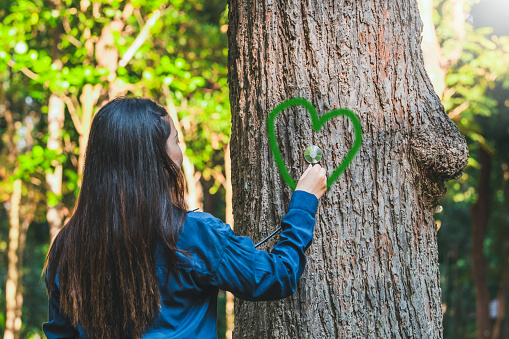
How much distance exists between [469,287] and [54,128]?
25639mm

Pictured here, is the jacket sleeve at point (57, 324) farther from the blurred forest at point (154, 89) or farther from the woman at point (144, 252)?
the blurred forest at point (154, 89)

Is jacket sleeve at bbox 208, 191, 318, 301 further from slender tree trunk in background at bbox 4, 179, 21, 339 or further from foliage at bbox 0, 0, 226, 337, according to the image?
slender tree trunk in background at bbox 4, 179, 21, 339

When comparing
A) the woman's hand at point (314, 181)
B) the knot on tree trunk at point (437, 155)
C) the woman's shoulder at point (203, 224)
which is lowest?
the woman's shoulder at point (203, 224)

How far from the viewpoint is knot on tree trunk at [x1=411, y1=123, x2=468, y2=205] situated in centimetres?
201

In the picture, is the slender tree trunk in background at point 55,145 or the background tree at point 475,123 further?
the background tree at point 475,123

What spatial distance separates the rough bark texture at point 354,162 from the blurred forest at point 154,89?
1.02 m

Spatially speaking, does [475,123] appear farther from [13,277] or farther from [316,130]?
[13,277]

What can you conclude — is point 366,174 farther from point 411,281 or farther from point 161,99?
point 161,99

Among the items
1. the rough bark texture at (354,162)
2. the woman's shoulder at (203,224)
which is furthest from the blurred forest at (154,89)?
the rough bark texture at (354,162)

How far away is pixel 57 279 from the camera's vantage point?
1688 mm

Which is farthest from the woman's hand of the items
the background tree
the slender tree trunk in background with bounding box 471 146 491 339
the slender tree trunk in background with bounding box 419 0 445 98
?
the slender tree trunk in background with bounding box 471 146 491 339

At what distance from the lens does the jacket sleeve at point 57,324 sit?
1.72 metres

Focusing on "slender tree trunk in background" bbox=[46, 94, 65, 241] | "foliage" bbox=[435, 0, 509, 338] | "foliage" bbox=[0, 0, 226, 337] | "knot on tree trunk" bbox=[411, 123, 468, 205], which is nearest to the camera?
"knot on tree trunk" bbox=[411, 123, 468, 205]

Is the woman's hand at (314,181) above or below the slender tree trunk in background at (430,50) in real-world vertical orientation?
below
